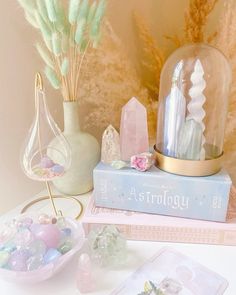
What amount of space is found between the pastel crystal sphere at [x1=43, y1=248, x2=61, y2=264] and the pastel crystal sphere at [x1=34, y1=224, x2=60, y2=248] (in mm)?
13

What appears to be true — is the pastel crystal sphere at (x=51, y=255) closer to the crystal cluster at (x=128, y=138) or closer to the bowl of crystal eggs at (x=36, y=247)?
the bowl of crystal eggs at (x=36, y=247)

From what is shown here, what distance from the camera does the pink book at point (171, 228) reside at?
54 centimetres

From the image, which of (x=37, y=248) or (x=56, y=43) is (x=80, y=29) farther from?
(x=37, y=248)

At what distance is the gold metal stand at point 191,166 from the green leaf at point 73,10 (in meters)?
0.30

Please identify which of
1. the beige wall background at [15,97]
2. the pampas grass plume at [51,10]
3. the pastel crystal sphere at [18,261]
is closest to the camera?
the pastel crystal sphere at [18,261]

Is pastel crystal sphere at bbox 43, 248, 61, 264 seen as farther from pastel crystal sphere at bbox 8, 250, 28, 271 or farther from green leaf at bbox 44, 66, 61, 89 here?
green leaf at bbox 44, 66, 61, 89

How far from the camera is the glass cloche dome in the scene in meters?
0.58

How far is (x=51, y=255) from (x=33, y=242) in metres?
0.03

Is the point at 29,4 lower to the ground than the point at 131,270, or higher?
higher

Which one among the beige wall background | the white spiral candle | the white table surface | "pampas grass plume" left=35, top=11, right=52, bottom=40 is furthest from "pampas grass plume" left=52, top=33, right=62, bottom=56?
the white table surface

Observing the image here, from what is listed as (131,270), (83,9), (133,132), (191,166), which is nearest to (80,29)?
(83,9)

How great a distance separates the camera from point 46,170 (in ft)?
1.88

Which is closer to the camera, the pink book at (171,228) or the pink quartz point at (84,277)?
the pink quartz point at (84,277)

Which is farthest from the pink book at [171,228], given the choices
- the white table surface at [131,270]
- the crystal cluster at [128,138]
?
the crystal cluster at [128,138]
